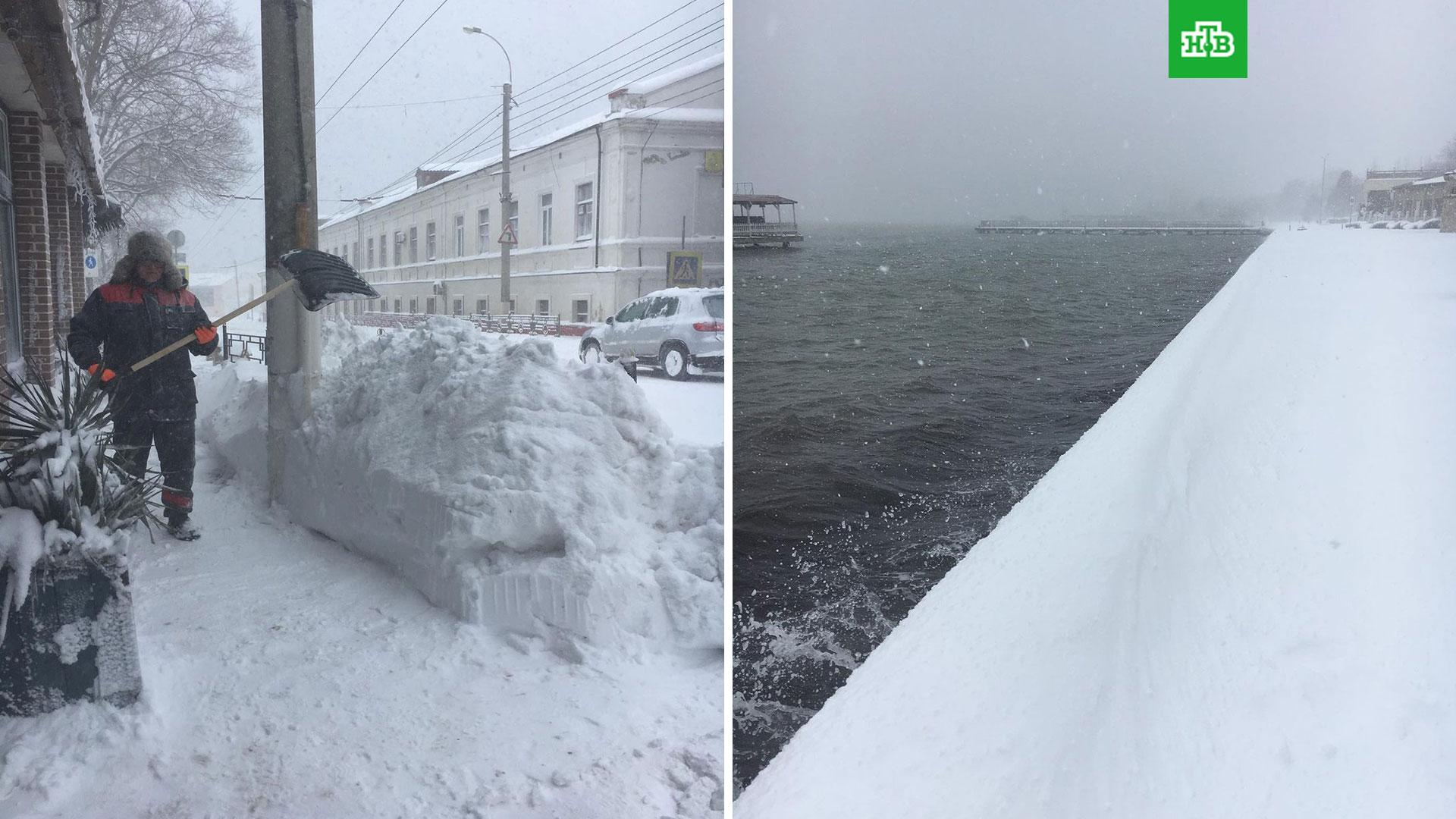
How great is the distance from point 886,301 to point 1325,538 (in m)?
0.75

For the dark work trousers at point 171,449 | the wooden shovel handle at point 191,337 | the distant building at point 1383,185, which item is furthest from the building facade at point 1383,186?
the dark work trousers at point 171,449

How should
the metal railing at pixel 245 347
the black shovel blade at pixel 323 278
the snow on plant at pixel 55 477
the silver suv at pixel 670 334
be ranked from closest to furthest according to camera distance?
the snow on plant at pixel 55 477 → the silver suv at pixel 670 334 → the black shovel blade at pixel 323 278 → the metal railing at pixel 245 347

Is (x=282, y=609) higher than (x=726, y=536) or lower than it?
lower

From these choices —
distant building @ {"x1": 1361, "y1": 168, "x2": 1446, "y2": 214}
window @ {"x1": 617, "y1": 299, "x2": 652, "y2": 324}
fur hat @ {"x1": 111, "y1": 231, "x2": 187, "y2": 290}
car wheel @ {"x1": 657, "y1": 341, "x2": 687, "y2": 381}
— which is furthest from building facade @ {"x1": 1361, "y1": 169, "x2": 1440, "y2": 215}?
fur hat @ {"x1": 111, "y1": 231, "x2": 187, "y2": 290}

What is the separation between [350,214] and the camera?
199cm

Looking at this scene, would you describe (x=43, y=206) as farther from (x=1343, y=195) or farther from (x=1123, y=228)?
(x=1343, y=195)

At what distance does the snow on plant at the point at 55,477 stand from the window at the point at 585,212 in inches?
35.0

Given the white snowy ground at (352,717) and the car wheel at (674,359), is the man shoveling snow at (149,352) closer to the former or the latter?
the white snowy ground at (352,717)

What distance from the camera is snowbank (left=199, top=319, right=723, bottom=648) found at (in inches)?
69.9

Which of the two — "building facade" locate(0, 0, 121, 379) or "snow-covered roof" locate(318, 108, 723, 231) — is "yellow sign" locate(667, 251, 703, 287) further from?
"building facade" locate(0, 0, 121, 379)

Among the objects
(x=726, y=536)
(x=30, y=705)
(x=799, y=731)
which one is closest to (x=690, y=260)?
(x=726, y=536)

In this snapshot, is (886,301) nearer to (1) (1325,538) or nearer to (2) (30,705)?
(1) (1325,538)

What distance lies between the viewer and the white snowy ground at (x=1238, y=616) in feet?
3.00

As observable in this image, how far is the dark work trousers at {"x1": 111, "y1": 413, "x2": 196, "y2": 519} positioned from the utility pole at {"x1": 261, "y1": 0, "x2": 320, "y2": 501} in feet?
0.72
